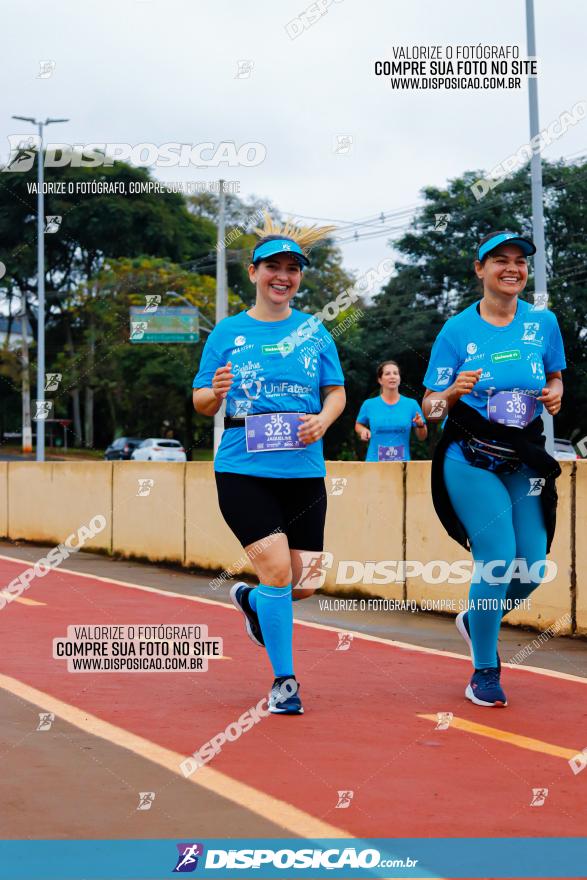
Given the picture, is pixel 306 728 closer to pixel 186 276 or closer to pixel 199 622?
pixel 199 622

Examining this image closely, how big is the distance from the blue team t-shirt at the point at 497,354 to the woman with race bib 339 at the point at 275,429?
0.50 m

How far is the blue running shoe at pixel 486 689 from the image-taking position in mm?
6207

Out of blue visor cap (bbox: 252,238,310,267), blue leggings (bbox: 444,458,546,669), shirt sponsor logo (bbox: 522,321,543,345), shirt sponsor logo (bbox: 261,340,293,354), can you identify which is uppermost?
blue visor cap (bbox: 252,238,310,267)

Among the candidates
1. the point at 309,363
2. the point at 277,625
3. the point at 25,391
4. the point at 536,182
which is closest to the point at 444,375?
the point at 309,363

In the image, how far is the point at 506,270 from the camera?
20.8 ft

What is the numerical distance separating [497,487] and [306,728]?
1421mm

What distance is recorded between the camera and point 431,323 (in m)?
48.5

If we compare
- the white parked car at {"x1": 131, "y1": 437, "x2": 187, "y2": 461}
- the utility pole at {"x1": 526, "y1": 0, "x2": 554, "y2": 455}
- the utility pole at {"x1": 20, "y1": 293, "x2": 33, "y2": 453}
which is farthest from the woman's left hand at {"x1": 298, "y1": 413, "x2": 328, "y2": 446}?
the utility pole at {"x1": 20, "y1": 293, "x2": 33, "y2": 453}

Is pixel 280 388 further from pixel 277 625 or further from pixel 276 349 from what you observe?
pixel 277 625

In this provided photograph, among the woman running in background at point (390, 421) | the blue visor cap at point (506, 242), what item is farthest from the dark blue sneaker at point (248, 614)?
the woman running in background at point (390, 421)

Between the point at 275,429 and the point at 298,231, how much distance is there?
1.07m

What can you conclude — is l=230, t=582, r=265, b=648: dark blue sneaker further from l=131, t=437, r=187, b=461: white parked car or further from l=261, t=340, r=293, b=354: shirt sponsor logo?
l=131, t=437, r=187, b=461: white parked car

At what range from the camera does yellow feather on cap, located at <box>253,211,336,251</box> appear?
6.59 m

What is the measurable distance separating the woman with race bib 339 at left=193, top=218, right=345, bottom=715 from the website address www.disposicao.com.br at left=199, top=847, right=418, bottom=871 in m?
2.10
